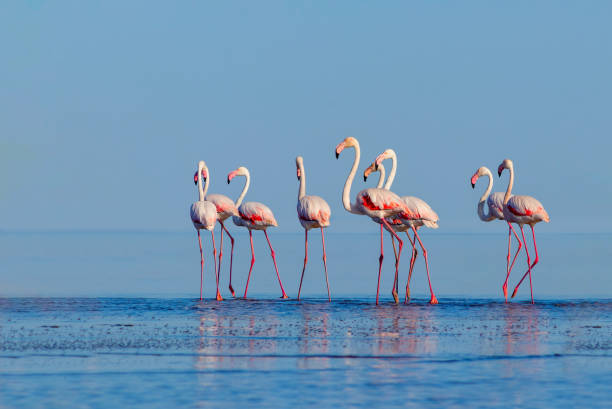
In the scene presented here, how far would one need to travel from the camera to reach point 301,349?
33.6 feet

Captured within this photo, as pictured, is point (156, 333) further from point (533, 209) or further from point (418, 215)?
point (533, 209)

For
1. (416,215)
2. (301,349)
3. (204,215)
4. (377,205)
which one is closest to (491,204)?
(416,215)

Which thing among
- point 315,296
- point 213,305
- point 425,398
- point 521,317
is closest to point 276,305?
point 213,305

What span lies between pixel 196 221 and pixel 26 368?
8.43 m

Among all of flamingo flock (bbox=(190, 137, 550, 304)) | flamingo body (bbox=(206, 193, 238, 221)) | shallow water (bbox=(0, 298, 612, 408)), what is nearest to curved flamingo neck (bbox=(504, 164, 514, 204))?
flamingo flock (bbox=(190, 137, 550, 304))

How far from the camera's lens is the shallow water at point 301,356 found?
7.78 meters

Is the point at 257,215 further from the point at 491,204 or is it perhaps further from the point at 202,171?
the point at 491,204

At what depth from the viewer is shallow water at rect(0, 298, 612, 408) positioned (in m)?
7.78

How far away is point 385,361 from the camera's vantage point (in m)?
9.47

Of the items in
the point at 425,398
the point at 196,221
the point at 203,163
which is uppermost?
the point at 203,163

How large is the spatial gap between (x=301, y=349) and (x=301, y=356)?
48 cm

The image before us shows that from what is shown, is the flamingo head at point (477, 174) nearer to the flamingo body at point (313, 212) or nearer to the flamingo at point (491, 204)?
the flamingo at point (491, 204)

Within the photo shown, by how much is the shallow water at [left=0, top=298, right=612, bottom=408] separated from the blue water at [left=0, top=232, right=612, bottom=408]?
0.02m

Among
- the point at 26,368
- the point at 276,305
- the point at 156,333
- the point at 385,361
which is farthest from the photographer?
the point at 276,305
